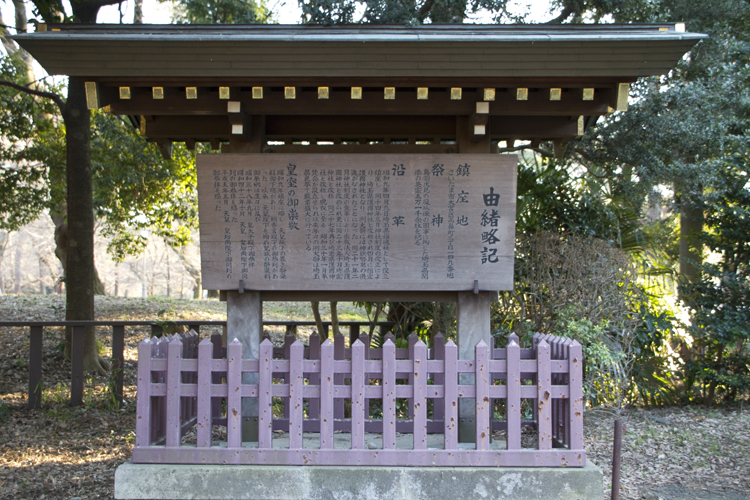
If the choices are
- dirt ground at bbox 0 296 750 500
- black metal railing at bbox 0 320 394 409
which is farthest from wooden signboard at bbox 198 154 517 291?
black metal railing at bbox 0 320 394 409

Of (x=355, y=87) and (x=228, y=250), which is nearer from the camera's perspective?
(x=355, y=87)

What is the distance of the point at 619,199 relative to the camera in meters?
8.30

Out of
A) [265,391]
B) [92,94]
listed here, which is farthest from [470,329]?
[92,94]

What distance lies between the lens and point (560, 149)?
200 inches

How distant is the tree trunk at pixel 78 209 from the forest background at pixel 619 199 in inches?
1.3

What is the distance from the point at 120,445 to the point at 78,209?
3.81 m

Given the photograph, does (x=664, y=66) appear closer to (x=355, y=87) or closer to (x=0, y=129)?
(x=355, y=87)

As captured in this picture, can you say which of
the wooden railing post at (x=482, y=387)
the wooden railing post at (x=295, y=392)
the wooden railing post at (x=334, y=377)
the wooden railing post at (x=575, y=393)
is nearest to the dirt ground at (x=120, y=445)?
the wooden railing post at (x=575, y=393)

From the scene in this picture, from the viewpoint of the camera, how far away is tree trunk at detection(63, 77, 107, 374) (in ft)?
25.3

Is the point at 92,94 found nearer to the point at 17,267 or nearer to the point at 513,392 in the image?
the point at 513,392

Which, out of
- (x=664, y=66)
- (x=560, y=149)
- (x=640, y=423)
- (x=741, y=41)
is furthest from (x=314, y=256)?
(x=741, y=41)

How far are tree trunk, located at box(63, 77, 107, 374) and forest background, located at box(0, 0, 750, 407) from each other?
0.03m

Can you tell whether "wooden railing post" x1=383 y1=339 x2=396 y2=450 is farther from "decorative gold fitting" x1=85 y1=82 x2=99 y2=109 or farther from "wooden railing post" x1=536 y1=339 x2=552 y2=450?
"decorative gold fitting" x1=85 y1=82 x2=99 y2=109

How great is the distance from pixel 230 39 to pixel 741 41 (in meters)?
9.10
